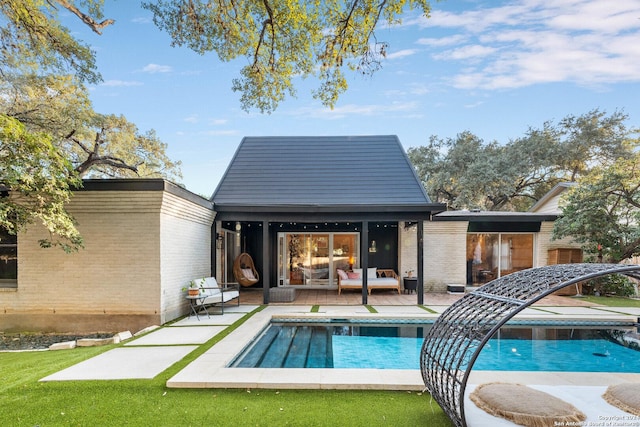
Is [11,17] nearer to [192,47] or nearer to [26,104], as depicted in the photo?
[192,47]

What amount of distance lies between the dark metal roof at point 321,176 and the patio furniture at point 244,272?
216 cm

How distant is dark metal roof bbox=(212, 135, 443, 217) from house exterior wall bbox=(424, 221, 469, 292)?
7.38 ft

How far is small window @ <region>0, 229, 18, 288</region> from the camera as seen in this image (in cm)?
691

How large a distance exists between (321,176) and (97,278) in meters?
6.70

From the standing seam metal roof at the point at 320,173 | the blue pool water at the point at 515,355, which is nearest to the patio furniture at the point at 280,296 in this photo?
the standing seam metal roof at the point at 320,173

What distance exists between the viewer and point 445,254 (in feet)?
37.7

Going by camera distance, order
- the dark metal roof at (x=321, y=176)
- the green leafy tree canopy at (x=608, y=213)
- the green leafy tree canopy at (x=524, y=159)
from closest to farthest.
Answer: the dark metal roof at (x=321, y=176)
the green leafy tree canopy at (x=608, y=213)
the green leafy tree canopy at (x=524, y=159)

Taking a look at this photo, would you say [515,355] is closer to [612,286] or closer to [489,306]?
[489,306]

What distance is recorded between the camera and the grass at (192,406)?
3.05 metres

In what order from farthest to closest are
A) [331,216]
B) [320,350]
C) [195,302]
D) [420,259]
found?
[331,216]
[420,259]
[195,302]
[320,350]

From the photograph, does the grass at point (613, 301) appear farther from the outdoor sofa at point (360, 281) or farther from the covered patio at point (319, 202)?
the outdoor sofa at point (360, 281)

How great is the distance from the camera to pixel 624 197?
10164 millimetres

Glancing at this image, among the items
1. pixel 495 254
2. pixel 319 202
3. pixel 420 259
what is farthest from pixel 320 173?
pixel 495 254

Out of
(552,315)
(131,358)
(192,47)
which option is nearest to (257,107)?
(192,47)
